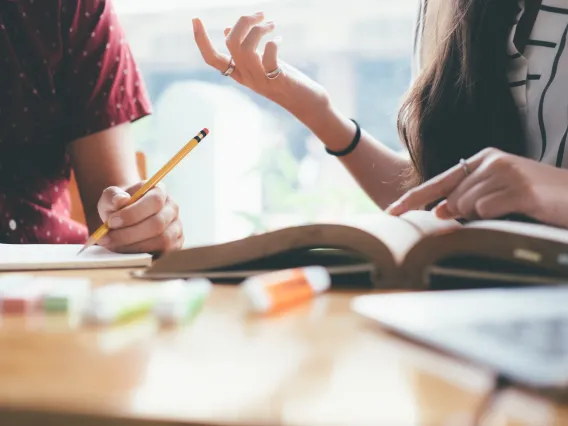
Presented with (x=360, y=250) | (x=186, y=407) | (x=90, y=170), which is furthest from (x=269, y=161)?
(x=186, y=407)

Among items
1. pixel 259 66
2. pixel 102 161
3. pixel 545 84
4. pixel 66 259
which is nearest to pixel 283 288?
pixel 66 259

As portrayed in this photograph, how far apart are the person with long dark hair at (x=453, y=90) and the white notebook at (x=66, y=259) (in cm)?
32

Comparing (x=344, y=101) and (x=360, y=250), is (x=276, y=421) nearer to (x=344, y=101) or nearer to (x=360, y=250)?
(x=360, y=250)

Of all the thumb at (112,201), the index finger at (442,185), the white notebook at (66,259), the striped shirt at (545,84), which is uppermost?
the striped shirt at (545,84)

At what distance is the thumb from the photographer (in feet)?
2.31

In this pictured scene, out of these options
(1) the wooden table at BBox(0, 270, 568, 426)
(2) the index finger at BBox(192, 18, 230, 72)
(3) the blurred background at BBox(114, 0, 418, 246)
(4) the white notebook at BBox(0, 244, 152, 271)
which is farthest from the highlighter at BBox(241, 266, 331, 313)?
(3) the blurred background at BBox(114, 0, 418, 246)

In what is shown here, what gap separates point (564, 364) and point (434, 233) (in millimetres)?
224

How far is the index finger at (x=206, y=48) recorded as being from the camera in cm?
84

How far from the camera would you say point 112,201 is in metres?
0.71

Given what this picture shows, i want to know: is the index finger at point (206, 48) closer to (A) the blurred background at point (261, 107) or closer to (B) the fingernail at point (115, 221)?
(B) the fingernail at point (115, 221)

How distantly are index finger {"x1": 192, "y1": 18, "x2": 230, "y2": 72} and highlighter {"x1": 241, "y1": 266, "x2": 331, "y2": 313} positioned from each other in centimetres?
48

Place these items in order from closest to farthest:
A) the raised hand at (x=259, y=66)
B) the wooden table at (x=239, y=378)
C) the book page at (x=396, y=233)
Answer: the wooden table at (x=239, y=378), the book page at (x=396, y=233), the raised hand at (x=259, y=66)

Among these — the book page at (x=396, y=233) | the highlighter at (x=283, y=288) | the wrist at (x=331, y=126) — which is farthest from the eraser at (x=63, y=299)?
the wrist at (x=331, y=126)

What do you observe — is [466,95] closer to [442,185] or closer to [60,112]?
[442,185]
